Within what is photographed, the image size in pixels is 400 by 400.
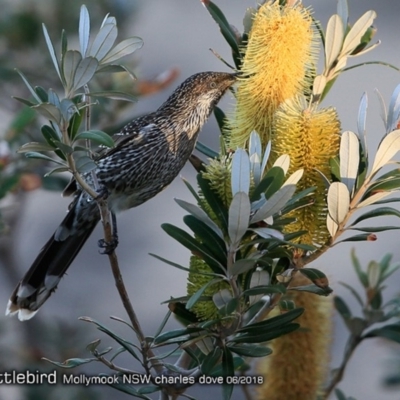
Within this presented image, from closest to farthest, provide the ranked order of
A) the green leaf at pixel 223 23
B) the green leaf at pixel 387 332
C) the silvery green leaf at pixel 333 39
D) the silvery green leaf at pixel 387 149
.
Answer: the silvery green leaf at pixel 387 149, the silvery green leaf at pixel 333 39, the green leaf at pixel 223 23, the green leaf at pixel 387 332

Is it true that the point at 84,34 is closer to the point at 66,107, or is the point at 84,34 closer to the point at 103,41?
the point at 103,41

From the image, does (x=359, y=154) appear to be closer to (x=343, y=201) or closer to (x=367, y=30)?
(x=343, y=201)

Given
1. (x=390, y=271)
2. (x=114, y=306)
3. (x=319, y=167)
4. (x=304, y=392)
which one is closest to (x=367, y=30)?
(x=319, y=167)

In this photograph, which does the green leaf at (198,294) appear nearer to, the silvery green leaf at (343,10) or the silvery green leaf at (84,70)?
the silvery green leaf at (84,70)

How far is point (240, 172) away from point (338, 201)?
0.19m

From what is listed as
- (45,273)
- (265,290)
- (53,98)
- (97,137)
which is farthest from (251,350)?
(45,273)

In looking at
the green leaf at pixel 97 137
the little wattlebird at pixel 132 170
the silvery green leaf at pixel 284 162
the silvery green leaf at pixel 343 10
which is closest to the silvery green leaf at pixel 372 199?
the silvery green leaf at pixel 284 162

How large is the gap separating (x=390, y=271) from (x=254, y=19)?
0.79m

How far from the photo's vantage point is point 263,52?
5.26 ft

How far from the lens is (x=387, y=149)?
1.41 meters

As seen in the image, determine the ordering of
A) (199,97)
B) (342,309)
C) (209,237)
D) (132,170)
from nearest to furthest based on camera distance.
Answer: (209,237), (342,309), (132,170), (199,97)

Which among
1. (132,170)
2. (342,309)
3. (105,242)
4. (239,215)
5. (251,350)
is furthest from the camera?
(132,170)

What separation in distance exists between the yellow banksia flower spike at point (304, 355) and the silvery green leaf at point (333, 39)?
0.58m

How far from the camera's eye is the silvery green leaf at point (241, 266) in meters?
1.35
